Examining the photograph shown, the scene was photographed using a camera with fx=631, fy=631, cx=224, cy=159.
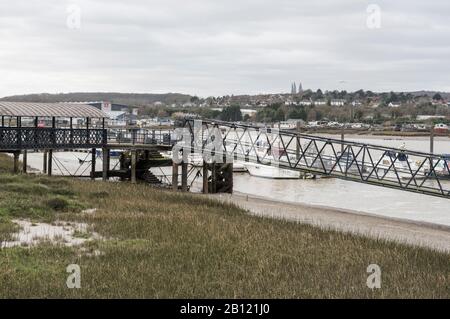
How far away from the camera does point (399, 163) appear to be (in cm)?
7262

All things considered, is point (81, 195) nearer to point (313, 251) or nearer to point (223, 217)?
point (223, 217)

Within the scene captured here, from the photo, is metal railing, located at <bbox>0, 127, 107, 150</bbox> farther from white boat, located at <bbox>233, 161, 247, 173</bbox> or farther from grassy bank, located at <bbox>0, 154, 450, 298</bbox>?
white boat, located at <bbox>233, 161, 247, 173</bbox>

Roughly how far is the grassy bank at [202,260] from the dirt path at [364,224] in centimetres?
355

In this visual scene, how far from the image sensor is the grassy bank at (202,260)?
13.1 m

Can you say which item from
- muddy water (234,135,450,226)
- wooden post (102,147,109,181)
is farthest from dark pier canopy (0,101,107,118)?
muddy water (234,135,450,226)

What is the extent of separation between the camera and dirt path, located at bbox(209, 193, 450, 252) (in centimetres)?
2569

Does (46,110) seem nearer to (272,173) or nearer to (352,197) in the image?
(352,197)

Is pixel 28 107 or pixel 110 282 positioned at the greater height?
pixel 28 107

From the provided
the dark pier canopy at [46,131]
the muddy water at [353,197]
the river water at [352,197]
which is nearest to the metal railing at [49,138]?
the dark pier canopy at [46,131]

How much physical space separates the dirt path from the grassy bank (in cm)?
355

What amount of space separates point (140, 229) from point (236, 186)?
3632 cm
